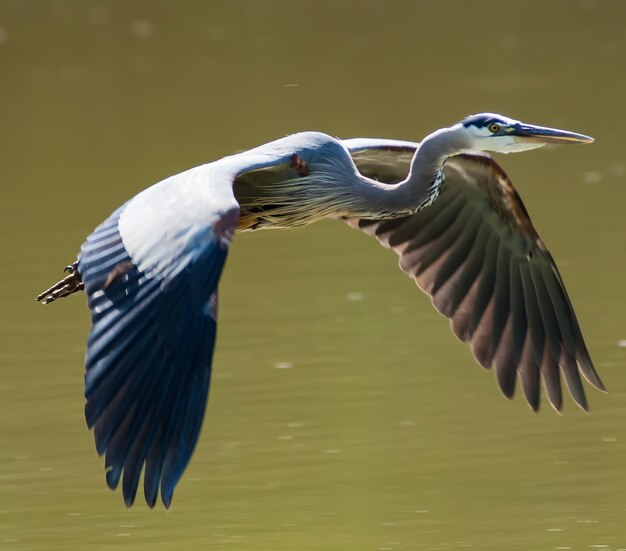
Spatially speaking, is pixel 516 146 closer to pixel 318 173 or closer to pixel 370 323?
pixel 318 173

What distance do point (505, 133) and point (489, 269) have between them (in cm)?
102

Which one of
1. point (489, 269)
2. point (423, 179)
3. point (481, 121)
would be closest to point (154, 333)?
point (423, 179)

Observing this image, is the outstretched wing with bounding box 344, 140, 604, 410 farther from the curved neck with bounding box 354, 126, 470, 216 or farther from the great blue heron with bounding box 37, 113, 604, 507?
the curved neck with bounding box 354, 126, 470, 216

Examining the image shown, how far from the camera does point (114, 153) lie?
1672 cm

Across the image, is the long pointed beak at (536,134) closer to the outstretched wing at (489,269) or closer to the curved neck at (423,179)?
the curved neck at (423,179)

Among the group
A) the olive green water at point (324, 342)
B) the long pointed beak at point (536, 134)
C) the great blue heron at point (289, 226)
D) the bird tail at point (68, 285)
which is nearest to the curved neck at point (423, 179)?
the great blue heron at point (289, 226)

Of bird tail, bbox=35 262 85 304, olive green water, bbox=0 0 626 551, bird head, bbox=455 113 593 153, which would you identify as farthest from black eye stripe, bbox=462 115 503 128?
bird tail, bbox=35 262 85 304

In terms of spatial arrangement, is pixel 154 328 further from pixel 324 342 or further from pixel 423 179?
pixel 324 342

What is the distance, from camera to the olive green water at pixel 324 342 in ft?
24.3

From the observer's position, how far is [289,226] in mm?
8672

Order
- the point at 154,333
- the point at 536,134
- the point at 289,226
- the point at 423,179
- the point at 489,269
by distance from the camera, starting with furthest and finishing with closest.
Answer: the point at 489,269, the point at 289,226, the point at 423,179, the point at 536,134, the point at 154,333

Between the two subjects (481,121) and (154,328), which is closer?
(154,328)

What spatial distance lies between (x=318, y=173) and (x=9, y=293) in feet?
12.2

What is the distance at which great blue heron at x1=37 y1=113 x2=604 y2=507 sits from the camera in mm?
6230
